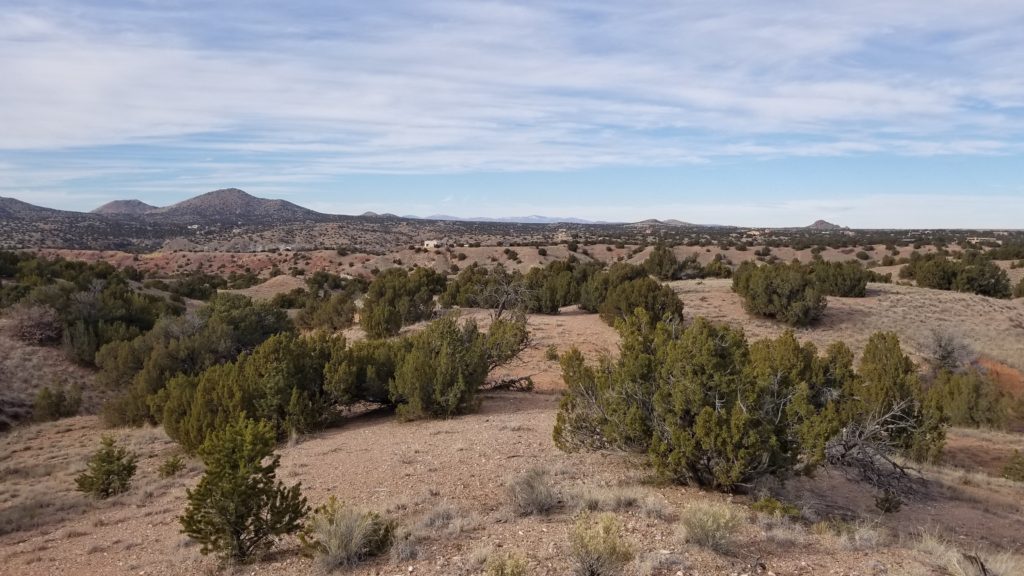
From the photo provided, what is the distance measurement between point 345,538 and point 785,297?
73.2ft

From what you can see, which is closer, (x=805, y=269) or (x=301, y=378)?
(x=301, y=378)

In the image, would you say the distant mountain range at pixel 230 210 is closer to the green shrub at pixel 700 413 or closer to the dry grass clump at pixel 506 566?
the green shrub at pixel 700 413

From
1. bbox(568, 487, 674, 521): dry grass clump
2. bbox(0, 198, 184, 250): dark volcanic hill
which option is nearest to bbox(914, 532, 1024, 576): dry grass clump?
bbox(568, 487, 674, 521): dry grass clump

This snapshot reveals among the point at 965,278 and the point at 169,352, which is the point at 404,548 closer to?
the point at 169,352

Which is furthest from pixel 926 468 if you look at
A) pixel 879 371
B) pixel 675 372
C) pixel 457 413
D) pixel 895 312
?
pixel 895 312

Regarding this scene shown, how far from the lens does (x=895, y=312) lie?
85.9ft

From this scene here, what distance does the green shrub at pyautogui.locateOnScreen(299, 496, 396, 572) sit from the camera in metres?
5.47

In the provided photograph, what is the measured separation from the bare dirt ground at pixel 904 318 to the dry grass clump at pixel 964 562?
17460 mm

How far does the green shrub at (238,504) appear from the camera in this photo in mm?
5703

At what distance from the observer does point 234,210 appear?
5620 inches

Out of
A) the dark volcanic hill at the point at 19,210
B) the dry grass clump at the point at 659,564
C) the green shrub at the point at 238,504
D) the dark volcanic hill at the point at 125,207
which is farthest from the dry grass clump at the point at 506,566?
the dark volcanic hill at the point at 125,207

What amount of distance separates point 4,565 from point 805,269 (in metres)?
29.0

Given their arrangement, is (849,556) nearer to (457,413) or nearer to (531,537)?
(531,537)

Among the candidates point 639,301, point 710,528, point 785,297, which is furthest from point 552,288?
point 710,528
